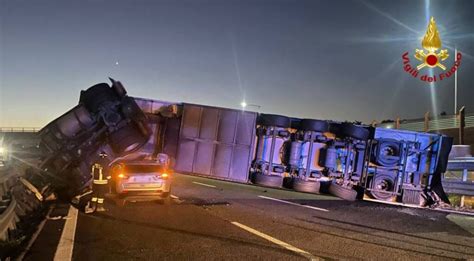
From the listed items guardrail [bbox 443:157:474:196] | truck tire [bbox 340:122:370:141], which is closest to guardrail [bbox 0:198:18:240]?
truck tire [bbox 340:122:370:141]

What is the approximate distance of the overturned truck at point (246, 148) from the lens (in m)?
11.5

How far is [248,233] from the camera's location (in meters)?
7.50

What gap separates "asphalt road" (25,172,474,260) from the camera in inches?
238

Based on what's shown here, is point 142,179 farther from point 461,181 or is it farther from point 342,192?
point 461,181

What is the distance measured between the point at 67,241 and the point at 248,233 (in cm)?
300

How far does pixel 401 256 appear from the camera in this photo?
20.6ft

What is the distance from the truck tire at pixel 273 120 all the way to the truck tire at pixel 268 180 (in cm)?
166

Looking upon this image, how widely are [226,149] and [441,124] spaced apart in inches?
794

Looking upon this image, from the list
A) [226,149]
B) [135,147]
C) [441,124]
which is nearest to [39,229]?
[135,147]

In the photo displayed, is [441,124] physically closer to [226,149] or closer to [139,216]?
[226,149]

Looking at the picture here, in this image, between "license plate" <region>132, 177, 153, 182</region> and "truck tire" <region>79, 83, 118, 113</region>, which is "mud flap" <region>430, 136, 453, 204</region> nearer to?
"license plate" <region>132, 177, 153, 182</region>

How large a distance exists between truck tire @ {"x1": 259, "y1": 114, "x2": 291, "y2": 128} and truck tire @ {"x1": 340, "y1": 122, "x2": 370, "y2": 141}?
199 centimetres

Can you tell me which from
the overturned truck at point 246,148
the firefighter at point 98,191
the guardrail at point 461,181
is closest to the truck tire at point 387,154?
the overturned truck at point 246,148

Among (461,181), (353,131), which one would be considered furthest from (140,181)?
(461,181)
